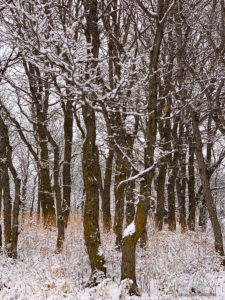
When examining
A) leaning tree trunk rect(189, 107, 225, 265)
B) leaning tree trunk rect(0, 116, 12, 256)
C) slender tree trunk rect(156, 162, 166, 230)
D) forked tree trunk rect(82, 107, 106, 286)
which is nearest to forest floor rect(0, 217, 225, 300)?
forked tree trunk rect(82, 107, 106, 286)

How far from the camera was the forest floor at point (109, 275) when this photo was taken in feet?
13.3

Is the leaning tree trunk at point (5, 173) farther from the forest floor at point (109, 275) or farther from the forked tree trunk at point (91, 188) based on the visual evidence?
the forked tree trunk at point (91, 188)

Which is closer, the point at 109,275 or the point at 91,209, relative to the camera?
the point at 91,209

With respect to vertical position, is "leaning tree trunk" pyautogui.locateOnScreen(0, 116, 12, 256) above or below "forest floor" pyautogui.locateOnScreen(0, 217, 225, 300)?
above

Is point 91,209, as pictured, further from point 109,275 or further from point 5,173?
point 5,173

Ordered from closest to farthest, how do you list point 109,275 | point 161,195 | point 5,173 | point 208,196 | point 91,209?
point 91,209, point 109,275, point 208,196, point 5,173, point 161,195

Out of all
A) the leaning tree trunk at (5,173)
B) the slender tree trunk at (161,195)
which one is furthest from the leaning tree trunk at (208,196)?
the leaning tree trunk at (5,173)

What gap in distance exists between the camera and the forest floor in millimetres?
4066

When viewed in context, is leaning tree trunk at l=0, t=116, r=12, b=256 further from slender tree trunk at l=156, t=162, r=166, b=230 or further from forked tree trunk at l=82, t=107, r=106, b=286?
slender tree trunk at l=156, t=162, r=166, b=230

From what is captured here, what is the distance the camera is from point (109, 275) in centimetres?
509

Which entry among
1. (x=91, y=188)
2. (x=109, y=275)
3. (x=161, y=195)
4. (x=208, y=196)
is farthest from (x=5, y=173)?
(x=161, y=195)

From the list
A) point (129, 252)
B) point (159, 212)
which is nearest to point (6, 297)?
point (129, 252)

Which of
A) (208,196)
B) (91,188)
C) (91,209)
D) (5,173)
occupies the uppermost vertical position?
(5,173)

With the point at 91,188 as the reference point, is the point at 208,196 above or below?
below
